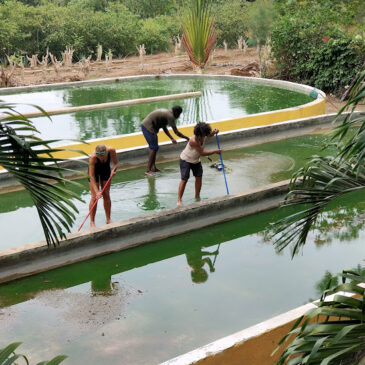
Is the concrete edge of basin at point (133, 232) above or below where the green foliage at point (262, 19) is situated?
below

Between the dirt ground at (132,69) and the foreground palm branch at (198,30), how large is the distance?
4653 mm

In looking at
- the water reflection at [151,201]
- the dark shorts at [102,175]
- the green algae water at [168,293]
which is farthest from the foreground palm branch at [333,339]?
the water reflection at [151,201]

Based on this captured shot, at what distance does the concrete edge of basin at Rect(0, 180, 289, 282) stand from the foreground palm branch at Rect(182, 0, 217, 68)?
828 centimetres

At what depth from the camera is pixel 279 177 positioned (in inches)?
386

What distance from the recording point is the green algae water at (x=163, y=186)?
26.5 feet

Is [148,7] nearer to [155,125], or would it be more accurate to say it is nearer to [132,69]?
[132,69]

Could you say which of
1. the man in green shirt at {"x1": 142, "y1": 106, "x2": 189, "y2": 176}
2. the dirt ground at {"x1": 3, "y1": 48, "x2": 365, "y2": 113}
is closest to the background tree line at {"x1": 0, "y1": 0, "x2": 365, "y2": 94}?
the dirt ground at {"x1": 3, "y1": 48, "x2": 365, "y2": 113}

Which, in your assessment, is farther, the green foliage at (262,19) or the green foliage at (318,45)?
the green foliage at (262,19)

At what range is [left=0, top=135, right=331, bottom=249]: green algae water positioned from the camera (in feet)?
26.5

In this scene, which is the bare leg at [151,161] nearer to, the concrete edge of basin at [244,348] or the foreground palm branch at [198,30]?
the concrete edge of basin at [244,348]

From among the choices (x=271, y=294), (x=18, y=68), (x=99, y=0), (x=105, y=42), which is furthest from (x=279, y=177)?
(x=99, y=0)

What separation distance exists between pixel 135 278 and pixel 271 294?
159 centimetres

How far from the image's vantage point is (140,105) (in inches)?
629

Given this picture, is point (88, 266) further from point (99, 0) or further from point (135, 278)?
point (99, 0)
